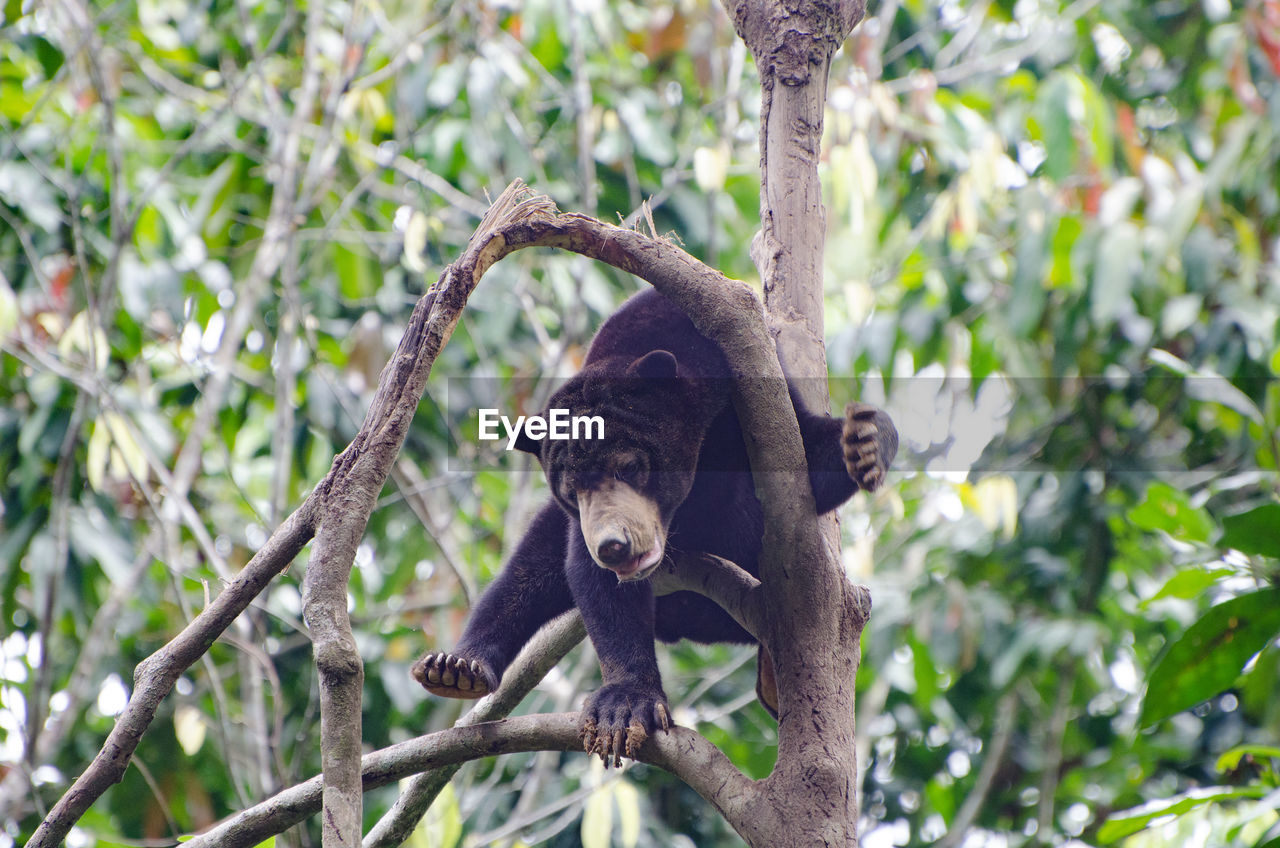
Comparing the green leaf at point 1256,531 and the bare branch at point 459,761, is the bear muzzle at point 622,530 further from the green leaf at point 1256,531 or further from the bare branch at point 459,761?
the green leaf at point 1256,531

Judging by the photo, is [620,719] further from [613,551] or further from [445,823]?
[445,823]

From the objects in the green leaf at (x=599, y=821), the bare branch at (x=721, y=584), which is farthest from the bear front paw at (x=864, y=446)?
the green leaf at (x=599, y=821)

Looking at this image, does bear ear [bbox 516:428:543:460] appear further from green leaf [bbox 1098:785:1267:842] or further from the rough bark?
green leaf [bbox 1098:785:1267:842]

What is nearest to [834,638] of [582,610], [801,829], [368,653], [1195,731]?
[801,829]

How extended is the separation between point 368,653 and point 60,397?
1.94 m

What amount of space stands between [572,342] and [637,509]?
3108mm

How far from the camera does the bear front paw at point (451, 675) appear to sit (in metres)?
3.02

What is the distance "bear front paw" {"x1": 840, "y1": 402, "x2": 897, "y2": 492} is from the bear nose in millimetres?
579

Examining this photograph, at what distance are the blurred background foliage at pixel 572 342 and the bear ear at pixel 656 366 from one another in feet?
6.37

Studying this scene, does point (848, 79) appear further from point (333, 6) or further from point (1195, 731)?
point (1195, 731)

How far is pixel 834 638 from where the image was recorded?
2.38 m

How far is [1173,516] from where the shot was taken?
353cm

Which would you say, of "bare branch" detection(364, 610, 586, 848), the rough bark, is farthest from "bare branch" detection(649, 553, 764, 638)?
"bare branch" detection(364, 610, 586, 848)

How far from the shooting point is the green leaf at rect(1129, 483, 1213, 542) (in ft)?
11.5
